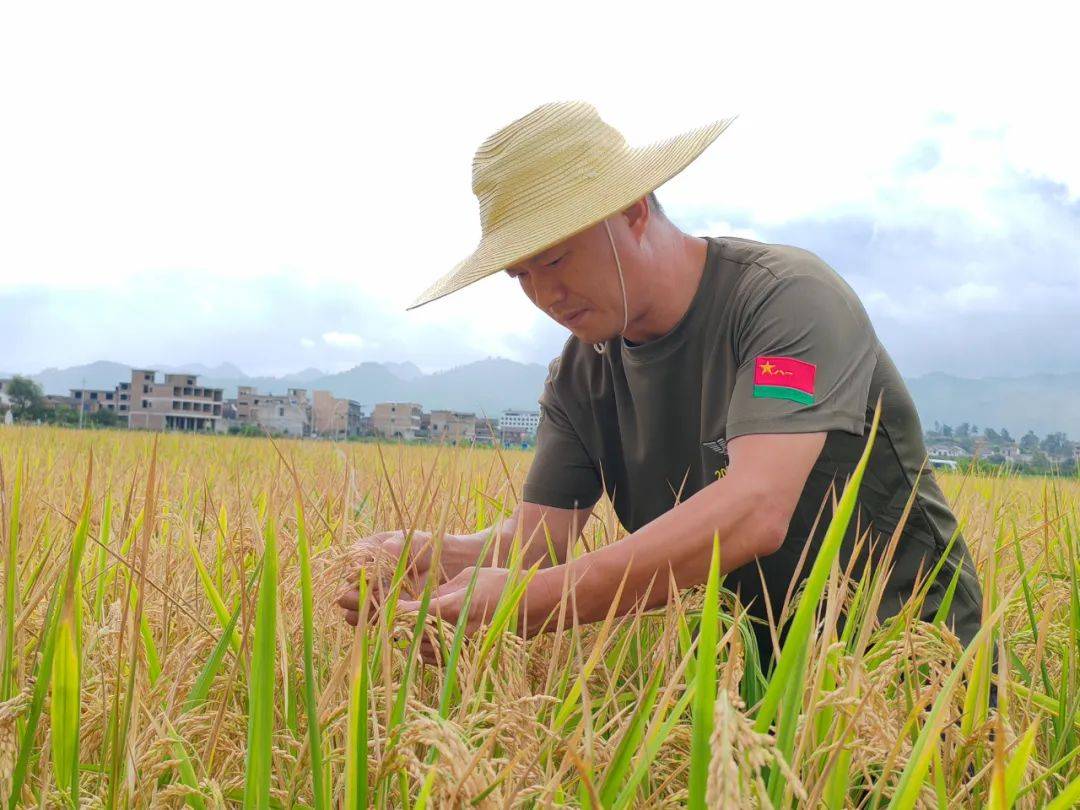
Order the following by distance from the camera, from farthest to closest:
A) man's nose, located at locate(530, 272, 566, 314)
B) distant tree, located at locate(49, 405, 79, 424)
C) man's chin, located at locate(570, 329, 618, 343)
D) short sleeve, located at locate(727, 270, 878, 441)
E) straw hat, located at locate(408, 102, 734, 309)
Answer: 1. distant tree, located at locate(49, 405, 79, 424)
2. man's chin, located at locate(570, 329, 618, 343)
3. man's nose, located at locate(530, 272, 566, 314)
4. straw hat, located at locate(408, 102, 734, 309)
5. short sleeve, located at locate(727, 270, 878, 441)

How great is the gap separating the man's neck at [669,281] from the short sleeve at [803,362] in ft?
0.87

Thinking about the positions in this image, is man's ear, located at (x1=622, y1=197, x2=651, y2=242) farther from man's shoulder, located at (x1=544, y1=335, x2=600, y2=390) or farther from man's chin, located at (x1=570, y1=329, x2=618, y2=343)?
man's shoulder, located at (x1=544, y1=335, x2=600, y2=390)

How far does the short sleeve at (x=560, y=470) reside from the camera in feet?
8.28

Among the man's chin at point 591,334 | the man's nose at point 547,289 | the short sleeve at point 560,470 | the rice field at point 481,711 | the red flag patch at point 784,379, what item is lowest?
the rice field at point 481,711

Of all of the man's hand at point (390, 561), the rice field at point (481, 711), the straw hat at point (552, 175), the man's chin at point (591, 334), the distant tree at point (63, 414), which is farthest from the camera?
the distant tree at point (63, 414)

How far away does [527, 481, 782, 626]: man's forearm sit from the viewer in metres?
1.46

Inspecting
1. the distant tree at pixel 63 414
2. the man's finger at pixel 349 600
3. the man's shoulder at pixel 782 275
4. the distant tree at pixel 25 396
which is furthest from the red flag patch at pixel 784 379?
the distant tree at pixel 25 396

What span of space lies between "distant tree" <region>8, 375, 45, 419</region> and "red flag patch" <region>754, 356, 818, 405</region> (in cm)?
6533

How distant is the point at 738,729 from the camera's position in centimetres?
51

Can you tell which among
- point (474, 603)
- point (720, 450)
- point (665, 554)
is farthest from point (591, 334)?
point (474, 603)

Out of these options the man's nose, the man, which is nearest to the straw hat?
the man

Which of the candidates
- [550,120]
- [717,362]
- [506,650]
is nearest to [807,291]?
[717,362]

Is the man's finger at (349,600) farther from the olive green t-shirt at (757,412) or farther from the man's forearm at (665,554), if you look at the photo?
the olive green t-shirt at (757,412)

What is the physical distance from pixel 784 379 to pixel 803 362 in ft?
0.20
